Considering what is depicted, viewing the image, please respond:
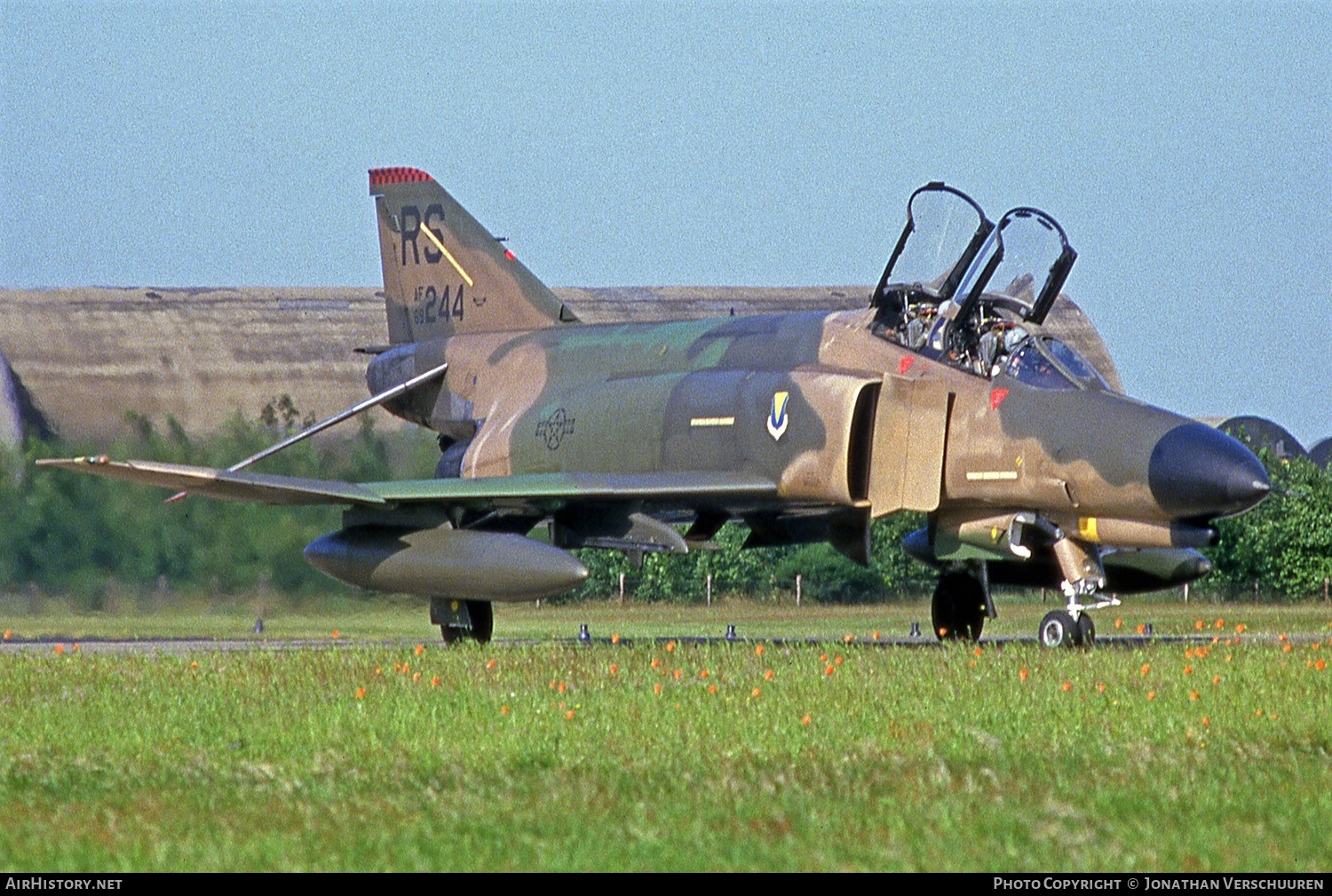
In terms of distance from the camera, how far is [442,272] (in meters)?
19.1

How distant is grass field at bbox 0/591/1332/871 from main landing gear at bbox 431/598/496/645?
2.30 m

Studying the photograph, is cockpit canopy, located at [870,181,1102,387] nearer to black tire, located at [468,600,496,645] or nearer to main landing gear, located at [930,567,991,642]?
main landing gear, located at [930,567,991,642]

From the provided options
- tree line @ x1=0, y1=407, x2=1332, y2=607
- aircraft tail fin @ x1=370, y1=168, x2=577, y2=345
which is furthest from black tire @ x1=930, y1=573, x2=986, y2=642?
aircraft tail fin @ x1=370, y1=168, x2=577, y2=345

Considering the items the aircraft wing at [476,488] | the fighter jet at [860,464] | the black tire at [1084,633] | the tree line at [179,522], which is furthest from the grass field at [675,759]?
the tree line at [179,522]

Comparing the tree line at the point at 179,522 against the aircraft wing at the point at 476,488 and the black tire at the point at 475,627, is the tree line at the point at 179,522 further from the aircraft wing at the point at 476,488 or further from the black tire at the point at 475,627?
the black tire at the point at 475,627

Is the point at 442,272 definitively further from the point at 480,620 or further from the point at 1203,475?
the point at 1203,475

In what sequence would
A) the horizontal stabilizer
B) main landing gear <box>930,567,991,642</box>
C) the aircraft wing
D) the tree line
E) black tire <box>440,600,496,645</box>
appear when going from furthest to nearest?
the tree line < black tire <box>440,600,496,645</box> < main landing gear <box>930,567,991,642</box> < the aircraft wing < the horizontal stabilizer

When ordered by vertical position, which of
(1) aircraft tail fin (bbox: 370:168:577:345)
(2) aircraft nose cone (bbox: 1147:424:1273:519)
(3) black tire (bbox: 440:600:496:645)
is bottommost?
(3) black tire (bbox: 440:600:496:645)

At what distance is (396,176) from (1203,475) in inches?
380

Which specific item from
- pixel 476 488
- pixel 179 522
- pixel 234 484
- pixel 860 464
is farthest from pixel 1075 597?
pixel 179 522

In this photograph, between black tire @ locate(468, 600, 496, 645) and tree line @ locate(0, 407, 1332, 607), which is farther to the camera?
tree line @ locate(0, 407, 1332, 607)

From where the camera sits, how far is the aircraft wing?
14672 millimetres

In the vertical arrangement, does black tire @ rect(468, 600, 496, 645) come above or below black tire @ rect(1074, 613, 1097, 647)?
below

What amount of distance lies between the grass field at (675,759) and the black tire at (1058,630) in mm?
537
